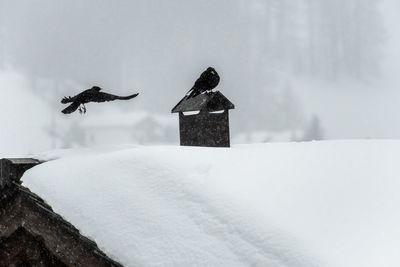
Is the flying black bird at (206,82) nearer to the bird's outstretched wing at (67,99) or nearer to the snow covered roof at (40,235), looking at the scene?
the bird's outstretched wing at (67,99)

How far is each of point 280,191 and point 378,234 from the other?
75cm

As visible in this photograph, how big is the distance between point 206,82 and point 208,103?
1.64 feet

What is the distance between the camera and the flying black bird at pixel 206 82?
236 inches

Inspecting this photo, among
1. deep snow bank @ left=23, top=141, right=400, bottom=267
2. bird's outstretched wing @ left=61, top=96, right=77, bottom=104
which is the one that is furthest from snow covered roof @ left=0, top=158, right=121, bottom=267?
bird's outstretched wing @ left=61, top=96, right=77, bottom=104

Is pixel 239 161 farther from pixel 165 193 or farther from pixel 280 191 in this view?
pixel 165 193

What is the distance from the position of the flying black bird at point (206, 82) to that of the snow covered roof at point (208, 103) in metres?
0.18

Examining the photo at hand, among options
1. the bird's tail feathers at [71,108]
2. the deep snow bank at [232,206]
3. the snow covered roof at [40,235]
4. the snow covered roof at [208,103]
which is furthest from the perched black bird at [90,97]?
the snow covered roof at [40,235]

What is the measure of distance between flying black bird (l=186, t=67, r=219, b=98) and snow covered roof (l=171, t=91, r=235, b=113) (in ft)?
0.59

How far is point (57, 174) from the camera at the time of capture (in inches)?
158

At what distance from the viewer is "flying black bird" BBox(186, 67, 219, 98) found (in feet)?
19.6

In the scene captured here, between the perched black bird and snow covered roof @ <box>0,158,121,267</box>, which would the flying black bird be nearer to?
the perched black bird

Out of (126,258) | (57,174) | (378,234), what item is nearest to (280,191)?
(378,234)

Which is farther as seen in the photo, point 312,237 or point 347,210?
point 347,210

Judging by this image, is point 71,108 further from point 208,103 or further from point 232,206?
point 232,206
